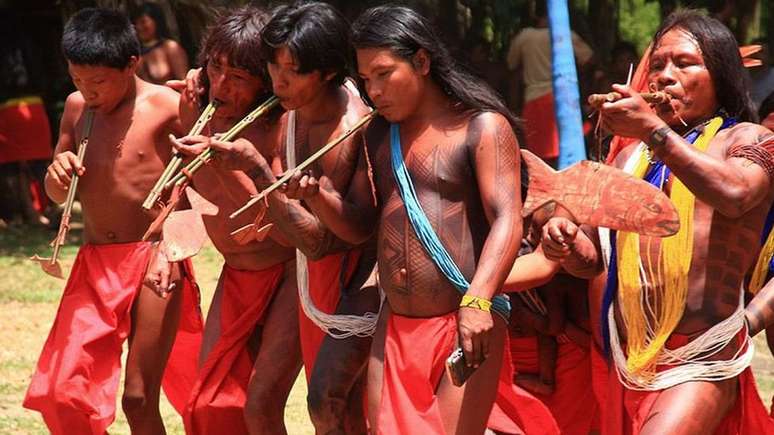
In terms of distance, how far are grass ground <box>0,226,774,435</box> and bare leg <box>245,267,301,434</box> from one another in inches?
73.8

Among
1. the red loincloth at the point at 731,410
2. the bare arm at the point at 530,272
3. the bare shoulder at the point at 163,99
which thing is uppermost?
the bare shoulder at the point at 163,99

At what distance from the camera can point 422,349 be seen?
4523 mm

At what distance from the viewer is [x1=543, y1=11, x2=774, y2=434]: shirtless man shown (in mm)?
4277

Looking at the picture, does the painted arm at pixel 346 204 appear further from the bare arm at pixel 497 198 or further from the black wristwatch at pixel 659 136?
the black wristwatch at pixel 659 136

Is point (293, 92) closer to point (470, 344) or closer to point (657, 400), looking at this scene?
point (470, 344)

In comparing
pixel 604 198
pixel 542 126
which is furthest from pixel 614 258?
pixel 542 126

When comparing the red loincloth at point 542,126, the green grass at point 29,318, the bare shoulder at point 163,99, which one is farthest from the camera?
the red loincloth at point 542,126

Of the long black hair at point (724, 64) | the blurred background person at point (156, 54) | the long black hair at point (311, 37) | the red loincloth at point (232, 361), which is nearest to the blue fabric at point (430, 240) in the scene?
the long black hair at point (311, 37)

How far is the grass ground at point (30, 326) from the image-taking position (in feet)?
25.0

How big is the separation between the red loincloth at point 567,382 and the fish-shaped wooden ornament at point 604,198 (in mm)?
1208

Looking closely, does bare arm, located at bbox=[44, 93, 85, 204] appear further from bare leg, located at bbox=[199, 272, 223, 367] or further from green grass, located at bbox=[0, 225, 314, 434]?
green grass, located at bbox=[0, 225, 314, 434]

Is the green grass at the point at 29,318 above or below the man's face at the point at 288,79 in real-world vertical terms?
below

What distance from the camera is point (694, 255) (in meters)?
4.41

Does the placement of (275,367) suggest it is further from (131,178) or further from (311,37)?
(311,37)
